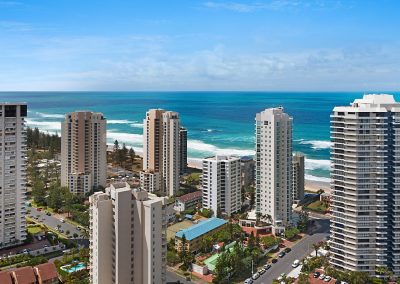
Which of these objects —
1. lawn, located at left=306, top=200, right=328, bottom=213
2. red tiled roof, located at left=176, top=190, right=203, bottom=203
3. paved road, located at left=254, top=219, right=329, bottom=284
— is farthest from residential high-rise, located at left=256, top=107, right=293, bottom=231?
red tiled roof, located at left=176, top=190, right=203, bottom=203

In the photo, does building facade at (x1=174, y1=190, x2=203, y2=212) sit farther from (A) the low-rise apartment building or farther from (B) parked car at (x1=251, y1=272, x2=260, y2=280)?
(B) parked car at (x1=251, y1=272, x2=260, y2=280)

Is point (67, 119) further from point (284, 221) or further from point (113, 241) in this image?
point (113, 241)

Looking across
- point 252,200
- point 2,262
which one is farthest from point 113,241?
point 252,200

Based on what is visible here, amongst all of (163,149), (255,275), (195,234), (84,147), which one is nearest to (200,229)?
(195,234)

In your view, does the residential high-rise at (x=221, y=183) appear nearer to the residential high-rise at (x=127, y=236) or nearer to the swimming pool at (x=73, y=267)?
the swimming pool at (x=73, y=267)

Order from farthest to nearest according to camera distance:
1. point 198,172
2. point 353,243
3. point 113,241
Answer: point 198,172, point 353,243, point 113,241

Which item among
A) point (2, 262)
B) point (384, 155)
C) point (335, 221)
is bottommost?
point (2, 262)
